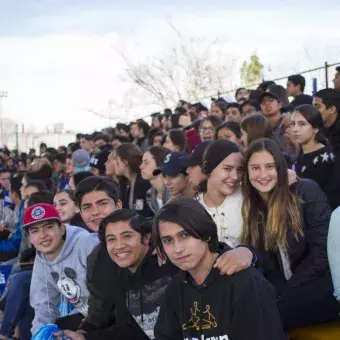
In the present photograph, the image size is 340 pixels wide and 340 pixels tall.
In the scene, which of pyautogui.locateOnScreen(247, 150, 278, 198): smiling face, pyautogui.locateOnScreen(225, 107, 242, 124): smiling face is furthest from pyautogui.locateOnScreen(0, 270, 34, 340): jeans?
pyautogui.locateOnScreen(225, 107, 242, 124): smiling face

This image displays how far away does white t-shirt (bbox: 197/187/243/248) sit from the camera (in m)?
4.15

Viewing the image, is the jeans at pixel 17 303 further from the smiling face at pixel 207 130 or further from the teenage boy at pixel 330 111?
the teenage boy at pixel 330 111

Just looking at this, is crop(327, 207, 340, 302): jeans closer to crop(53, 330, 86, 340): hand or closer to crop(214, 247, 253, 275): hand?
crop(214, 247, 253, 275): hand

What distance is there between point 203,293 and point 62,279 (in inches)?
84.6

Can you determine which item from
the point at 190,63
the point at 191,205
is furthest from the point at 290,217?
the point at 190,63

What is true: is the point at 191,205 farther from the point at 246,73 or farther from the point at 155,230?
the point at 246,73

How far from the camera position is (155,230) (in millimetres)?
3059

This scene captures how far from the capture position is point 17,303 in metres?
5.60

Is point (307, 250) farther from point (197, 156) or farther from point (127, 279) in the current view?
point (197, 156)

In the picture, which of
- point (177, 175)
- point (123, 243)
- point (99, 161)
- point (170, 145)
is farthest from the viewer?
point (99, 161)

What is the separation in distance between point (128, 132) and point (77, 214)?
7323 millimetres

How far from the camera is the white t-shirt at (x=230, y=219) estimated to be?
415cm

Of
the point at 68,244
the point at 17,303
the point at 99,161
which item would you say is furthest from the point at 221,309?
the point at 99,161

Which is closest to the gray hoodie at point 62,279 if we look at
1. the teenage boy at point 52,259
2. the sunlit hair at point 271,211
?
the teenage boy at point 52,259
